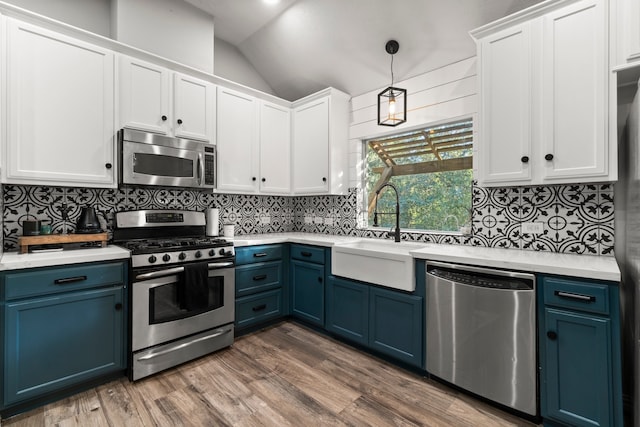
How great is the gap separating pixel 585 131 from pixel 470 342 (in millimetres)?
1463

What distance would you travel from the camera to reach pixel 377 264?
2.48 m

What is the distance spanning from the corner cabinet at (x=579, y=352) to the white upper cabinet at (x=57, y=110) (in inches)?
122

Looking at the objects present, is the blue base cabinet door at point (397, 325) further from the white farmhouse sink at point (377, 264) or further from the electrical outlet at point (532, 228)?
the electrical outlet at point (532, 228)

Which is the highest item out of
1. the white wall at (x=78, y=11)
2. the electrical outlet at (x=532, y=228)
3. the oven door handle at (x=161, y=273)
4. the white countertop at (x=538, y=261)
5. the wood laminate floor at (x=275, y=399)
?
the white wall at (x=78, y=11)

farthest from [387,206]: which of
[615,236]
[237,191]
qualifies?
[615,236]

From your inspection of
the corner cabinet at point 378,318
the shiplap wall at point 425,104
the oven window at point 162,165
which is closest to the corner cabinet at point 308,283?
the corner cabinet at point 378,318

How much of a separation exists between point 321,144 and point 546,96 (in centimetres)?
206

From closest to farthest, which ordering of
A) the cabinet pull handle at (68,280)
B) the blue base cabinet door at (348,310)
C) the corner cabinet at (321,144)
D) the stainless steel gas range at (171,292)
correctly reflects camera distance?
the cabinet pull handle at (68,280)
the stainless steel gas range at (171,292)
the blue base cabinet door at (348,310)
the corner cabinet at (321,144)

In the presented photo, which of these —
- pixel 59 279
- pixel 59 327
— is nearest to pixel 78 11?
pixel 59 279

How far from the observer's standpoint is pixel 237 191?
3.24 m

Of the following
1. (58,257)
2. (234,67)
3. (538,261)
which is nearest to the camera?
(538,261)

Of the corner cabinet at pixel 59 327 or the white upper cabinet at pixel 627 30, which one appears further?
the corner cabinet at pixel 59 327

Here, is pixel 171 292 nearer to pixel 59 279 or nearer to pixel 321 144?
pixel 59 279

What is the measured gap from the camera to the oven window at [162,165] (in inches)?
98.3
